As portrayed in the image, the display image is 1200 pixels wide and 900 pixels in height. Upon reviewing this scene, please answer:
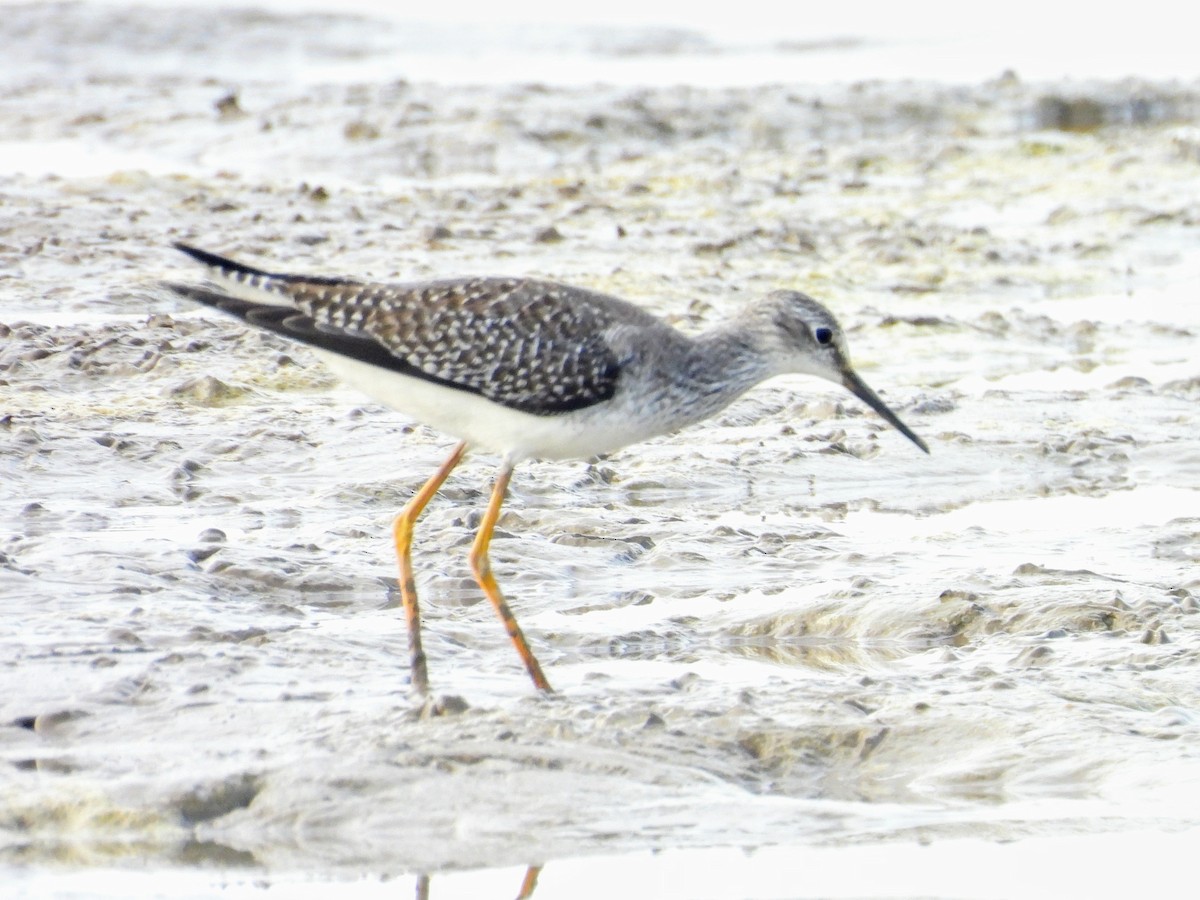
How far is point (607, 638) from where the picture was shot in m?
6.44

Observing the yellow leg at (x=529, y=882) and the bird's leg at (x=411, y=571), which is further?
the bird's leg at (x=411, y=571)

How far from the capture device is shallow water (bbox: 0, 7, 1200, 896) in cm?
493

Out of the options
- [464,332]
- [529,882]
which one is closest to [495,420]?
[464,332]

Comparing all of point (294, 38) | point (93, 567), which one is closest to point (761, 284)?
point (93, 567)

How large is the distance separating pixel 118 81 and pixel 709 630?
572 inches

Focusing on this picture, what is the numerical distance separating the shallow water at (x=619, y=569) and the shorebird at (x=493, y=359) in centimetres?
69

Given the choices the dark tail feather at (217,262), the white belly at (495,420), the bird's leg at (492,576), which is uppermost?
the dark tail feather at (217,262)

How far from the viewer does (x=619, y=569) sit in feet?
23.5

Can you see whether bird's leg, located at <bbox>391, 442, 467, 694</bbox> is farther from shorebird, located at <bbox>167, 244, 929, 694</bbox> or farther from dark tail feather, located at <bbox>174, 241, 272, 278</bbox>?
dark tail feather, located at <bbox>174, 241, 272, 278</bbox>

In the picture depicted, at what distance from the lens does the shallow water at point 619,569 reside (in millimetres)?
4926

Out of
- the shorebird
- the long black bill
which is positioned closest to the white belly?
the shorebird

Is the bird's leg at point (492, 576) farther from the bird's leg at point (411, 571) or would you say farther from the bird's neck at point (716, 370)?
the bird's neck at point (716, 370)

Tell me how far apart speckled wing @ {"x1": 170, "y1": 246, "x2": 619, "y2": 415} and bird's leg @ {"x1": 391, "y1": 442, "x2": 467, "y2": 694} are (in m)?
0.39

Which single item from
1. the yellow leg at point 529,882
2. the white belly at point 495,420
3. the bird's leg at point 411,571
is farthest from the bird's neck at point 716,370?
the yellow leg at point 529,882
